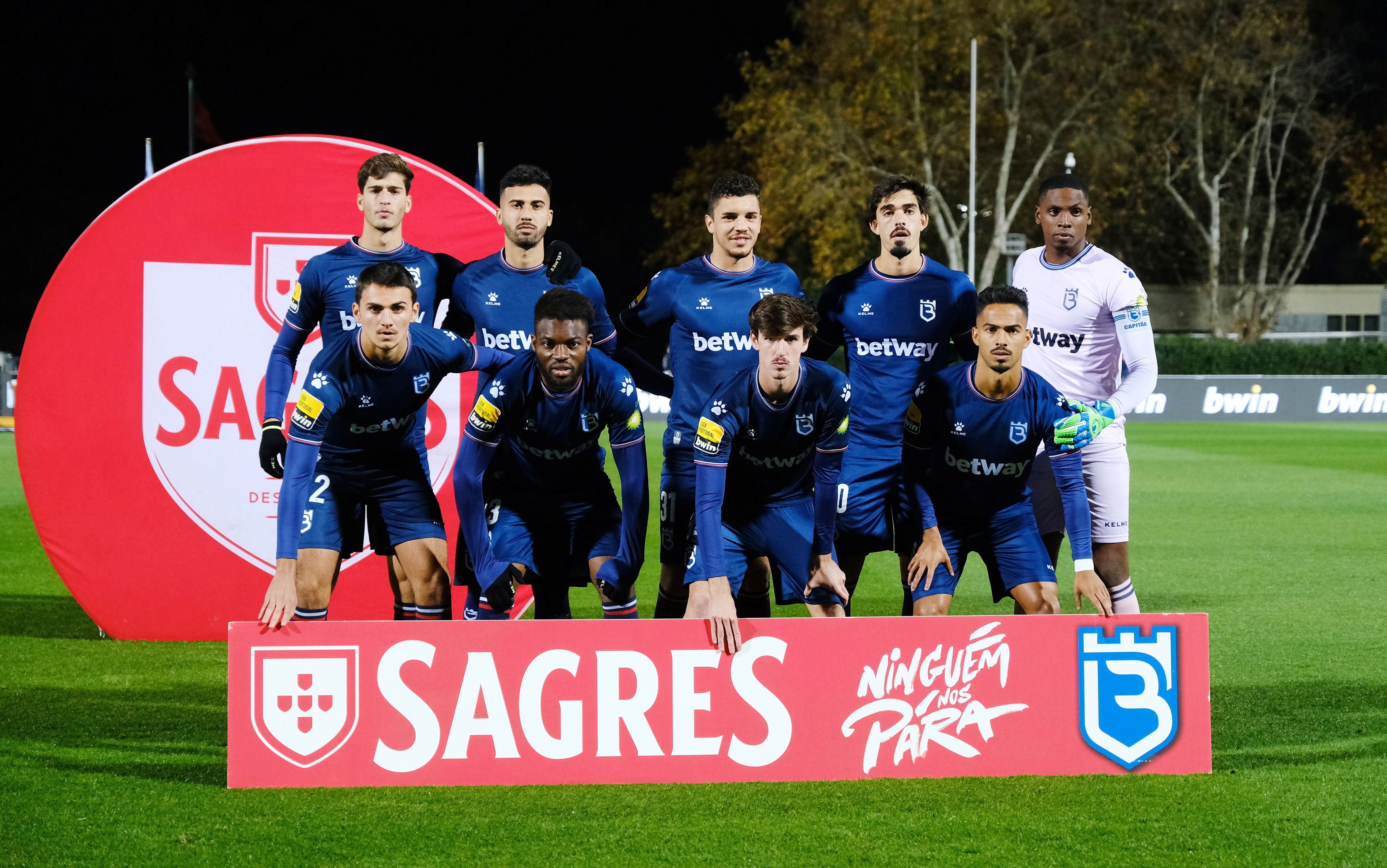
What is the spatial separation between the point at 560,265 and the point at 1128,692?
3.08 m

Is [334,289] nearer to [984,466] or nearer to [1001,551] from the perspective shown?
[984,466]

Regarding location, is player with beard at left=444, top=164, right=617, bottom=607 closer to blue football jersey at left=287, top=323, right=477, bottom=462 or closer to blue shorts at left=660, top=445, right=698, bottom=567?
blue football jersey at left=287, top=323, right=477, bottom=462

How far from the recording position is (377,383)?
231 inches

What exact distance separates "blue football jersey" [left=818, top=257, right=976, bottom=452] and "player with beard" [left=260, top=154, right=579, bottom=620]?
4.37ft

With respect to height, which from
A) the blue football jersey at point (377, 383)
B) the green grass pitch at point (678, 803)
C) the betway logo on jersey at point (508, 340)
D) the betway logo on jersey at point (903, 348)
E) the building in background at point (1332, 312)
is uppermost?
the building in background at point (1332, 312)

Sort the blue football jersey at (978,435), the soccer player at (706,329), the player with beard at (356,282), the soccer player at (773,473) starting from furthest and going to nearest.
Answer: the player with beard at (356,282) < the soccer player at (706,329) < the blue football jersey at (978,435) < the soccer player at (773,473)

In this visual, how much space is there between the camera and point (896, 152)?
37.2 metres

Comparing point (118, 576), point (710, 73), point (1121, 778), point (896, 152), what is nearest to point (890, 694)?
point (1121, 778)

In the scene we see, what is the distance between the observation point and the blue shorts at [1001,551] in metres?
5.75

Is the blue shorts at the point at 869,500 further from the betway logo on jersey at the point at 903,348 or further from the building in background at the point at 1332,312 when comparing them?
the building in background at the point at 1332,312

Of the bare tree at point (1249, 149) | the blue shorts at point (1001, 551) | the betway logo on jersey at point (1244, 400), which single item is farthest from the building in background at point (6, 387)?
the bare tree at point (1249, 149)

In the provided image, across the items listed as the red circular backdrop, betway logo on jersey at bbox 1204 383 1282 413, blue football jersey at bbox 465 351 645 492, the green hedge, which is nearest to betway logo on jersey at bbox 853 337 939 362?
blue football jersey at bbox 465 351 645 492

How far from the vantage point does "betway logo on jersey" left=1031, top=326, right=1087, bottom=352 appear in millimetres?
6535

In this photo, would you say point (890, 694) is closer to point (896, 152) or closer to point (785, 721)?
point (785, 721)
